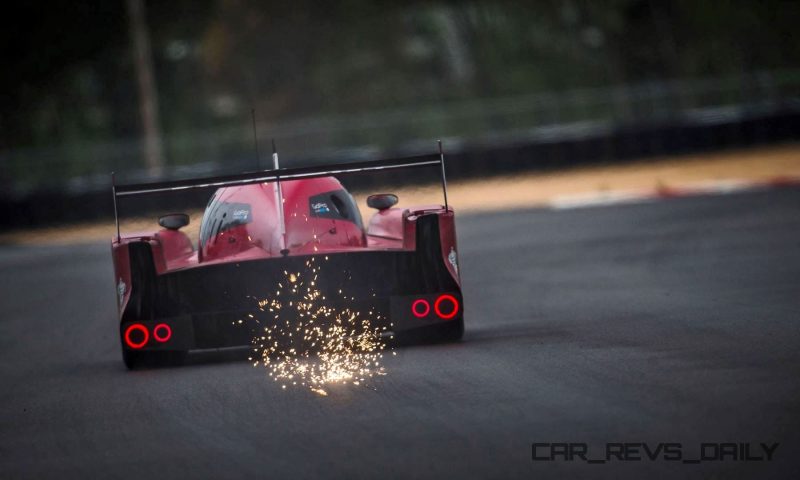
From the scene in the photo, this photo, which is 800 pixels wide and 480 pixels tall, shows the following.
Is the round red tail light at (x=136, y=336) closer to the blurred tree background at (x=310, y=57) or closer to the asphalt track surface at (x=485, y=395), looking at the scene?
the asphalt track surface at (x=485, y=395)

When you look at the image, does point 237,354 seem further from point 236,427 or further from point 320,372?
point 236,427

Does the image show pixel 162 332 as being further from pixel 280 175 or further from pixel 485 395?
pixel 485 395

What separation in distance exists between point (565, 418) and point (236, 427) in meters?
1.69

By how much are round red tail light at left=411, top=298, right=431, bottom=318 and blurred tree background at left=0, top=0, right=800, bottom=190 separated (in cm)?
5094

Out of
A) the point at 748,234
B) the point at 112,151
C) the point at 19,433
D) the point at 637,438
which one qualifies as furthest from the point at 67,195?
the point at 637,438

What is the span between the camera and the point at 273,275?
9.77 metres

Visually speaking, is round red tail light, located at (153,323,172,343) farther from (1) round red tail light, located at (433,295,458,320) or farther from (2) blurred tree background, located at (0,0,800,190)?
(2) blurred tree background, located at (0,0,800,190)

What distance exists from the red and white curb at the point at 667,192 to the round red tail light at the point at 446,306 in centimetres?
1662

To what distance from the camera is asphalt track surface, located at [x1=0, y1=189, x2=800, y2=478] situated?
21.4ft

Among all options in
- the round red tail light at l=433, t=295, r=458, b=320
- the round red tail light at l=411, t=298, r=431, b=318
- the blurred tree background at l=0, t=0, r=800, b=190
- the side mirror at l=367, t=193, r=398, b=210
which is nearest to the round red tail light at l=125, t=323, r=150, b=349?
the round red tail light at l=411, t=298, r=431, b=318

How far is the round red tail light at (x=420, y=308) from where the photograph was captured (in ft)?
32.5

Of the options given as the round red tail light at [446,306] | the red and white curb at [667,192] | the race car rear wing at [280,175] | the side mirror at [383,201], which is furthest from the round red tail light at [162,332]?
the red and white curb at [667,192]

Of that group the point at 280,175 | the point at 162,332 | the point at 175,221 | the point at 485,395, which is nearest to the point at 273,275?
the point at 280,175

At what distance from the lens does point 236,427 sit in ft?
Result: 25.0
